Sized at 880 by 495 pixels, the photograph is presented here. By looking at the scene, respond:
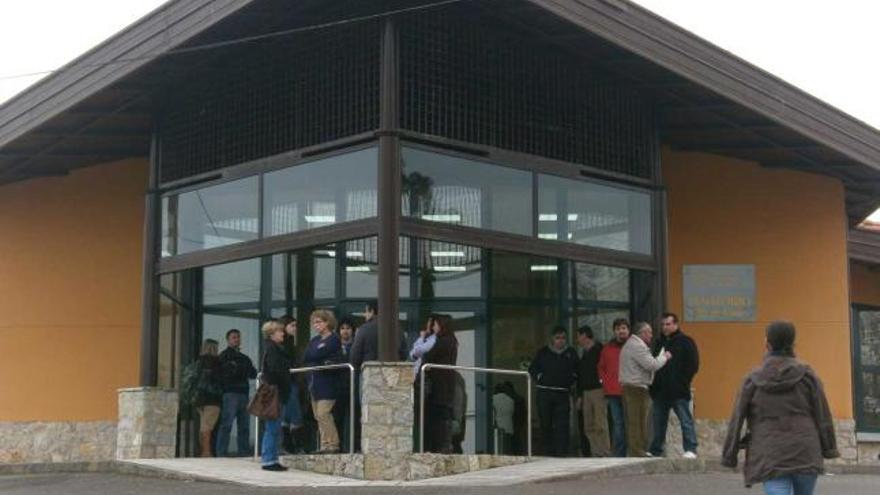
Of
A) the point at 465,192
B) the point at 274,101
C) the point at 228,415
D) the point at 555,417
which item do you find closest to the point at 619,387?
the point at 555,417

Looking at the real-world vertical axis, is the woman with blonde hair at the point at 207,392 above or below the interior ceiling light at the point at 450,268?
below

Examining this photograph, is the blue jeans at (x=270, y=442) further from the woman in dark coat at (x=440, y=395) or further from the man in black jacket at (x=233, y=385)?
the man in black jacket at (x=233, y=385)

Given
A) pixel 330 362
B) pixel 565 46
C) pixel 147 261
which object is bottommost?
pixel 330 362

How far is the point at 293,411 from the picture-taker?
48.7ft

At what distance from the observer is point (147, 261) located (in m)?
16.1

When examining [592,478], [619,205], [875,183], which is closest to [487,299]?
[619,205]

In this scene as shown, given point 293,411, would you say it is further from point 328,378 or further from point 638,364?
point 638,364

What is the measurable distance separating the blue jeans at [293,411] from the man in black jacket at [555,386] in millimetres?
2764

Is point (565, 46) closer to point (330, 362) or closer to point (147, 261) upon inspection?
A: point (330, 362)

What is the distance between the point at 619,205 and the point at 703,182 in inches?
101

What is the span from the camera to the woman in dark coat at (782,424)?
21.9 ft

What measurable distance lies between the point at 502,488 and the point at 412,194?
3478mm

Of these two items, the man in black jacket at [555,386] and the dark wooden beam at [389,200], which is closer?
the dark wooden beam at [389,200]

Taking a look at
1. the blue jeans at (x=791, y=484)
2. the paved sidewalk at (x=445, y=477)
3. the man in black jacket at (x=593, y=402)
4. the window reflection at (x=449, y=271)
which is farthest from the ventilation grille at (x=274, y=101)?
the blue jeans at (x=791, y=484)
